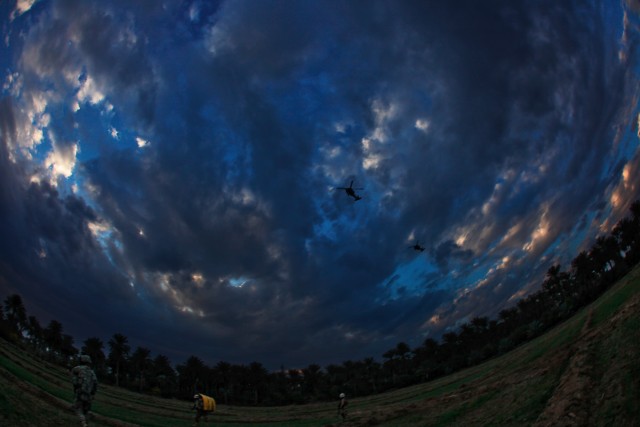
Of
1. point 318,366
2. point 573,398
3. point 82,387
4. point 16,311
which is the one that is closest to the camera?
point 573,398

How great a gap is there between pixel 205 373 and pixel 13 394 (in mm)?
131506

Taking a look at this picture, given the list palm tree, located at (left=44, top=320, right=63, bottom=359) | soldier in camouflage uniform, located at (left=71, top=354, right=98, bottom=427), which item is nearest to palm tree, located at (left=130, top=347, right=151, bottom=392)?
palm tree, located at (left=44, top=320, right=63, bottom=359)

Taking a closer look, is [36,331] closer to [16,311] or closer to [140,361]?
[16,311]

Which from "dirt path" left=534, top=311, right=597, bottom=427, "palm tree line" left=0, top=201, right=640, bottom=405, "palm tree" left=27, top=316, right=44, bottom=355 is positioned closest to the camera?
"dirt path" left=534, top=311, right=597, bottom=427

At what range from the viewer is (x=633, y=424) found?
9.96 metres

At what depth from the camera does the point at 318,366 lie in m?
157

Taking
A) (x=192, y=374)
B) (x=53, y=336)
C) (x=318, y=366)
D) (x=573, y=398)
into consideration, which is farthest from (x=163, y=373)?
(x=573, y=398)

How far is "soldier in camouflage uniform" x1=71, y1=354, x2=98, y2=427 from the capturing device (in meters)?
14.9

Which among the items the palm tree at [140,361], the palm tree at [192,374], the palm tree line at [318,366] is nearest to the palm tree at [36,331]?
the palm tree line at [318,366]

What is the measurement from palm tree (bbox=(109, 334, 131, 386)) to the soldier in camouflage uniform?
130854 mm

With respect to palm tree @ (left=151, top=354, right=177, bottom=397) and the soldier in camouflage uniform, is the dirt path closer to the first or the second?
the soldier in camouflage uniform

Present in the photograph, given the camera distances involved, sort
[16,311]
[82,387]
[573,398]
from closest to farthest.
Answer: [573,398]
[82,387]
[16,311]

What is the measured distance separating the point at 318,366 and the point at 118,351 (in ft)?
277

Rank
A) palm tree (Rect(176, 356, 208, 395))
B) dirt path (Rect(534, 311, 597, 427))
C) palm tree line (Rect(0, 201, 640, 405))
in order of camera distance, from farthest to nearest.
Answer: palm tree (Rect(176, 356, 208, 395))
palm tree line (Rect(0, 201, 640, 405))
dirt path (Rect(534, 311, 597, 427))
